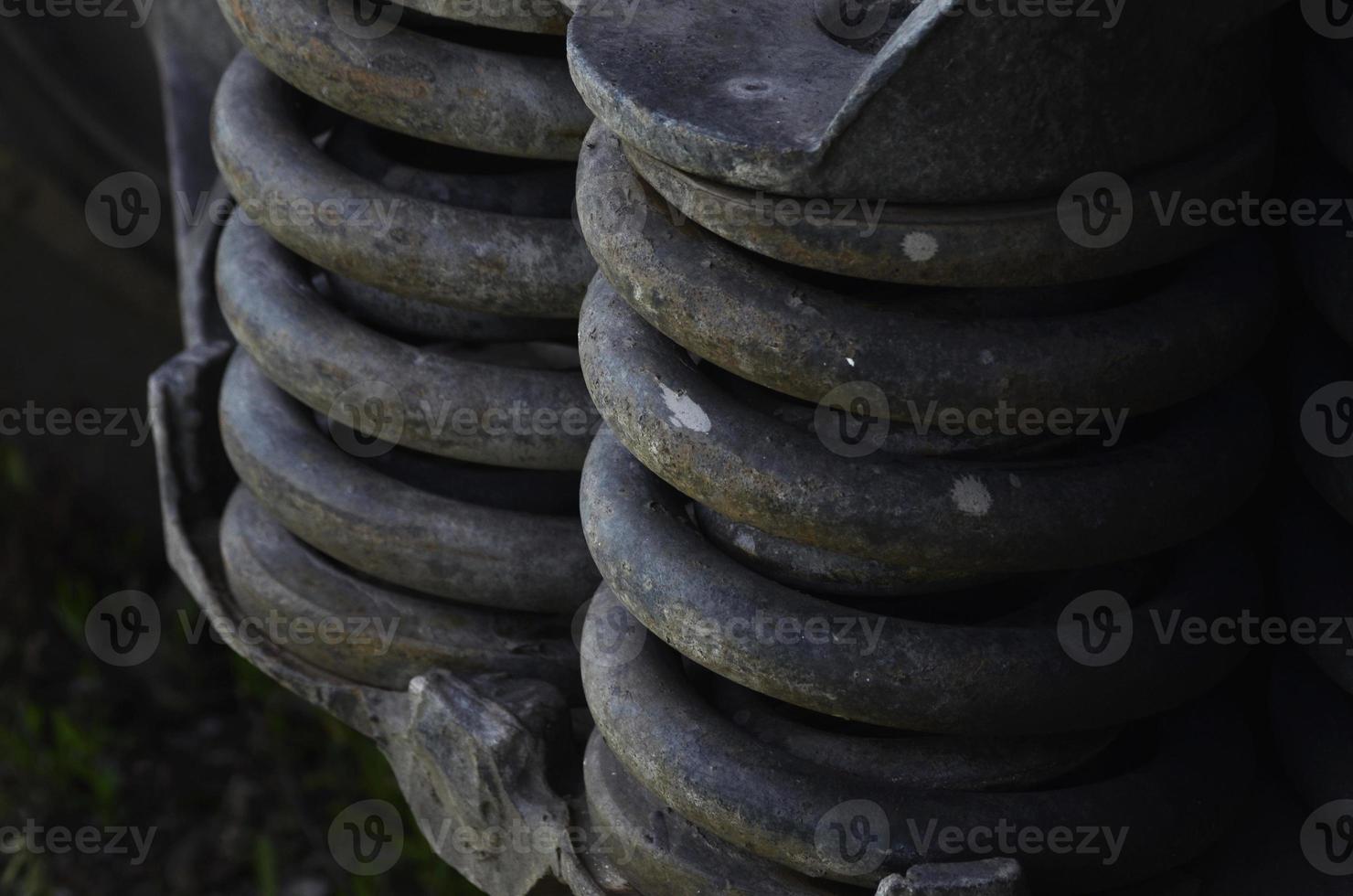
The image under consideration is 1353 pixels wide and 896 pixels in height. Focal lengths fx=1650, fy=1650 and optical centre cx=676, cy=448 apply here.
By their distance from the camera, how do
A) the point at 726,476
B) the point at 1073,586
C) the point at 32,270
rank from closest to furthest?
the point at 726,476 → the point at 1073,586 → the point at 32,270

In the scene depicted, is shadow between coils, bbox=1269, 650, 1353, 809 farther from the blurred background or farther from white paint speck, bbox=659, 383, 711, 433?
the blurred background

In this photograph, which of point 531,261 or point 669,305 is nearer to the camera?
point 669,305

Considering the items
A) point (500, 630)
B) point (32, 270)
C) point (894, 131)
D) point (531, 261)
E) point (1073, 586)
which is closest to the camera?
point (894, 131)

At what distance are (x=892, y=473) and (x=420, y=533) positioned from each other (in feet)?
1.98

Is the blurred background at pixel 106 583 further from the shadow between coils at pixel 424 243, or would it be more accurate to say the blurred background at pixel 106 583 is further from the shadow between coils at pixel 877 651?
the shadow between coils at pixel 877 651

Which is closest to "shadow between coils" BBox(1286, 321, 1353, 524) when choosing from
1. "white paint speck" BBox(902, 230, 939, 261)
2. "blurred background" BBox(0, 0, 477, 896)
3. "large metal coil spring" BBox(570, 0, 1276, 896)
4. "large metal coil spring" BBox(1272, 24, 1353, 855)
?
"large metal coil spring" BBox(1272, 24, 1353, 855)

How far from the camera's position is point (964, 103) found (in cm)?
114

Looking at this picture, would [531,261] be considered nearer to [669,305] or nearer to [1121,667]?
[669,305]

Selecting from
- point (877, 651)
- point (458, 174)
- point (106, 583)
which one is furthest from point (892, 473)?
point (106, 583)

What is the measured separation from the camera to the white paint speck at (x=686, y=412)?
1285 mm

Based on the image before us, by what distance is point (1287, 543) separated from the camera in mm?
1627

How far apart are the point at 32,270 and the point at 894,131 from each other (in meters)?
2.58

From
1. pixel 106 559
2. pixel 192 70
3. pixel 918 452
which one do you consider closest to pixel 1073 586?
pixel 918 452

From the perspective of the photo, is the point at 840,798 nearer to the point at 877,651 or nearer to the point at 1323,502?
the point at 877,651
